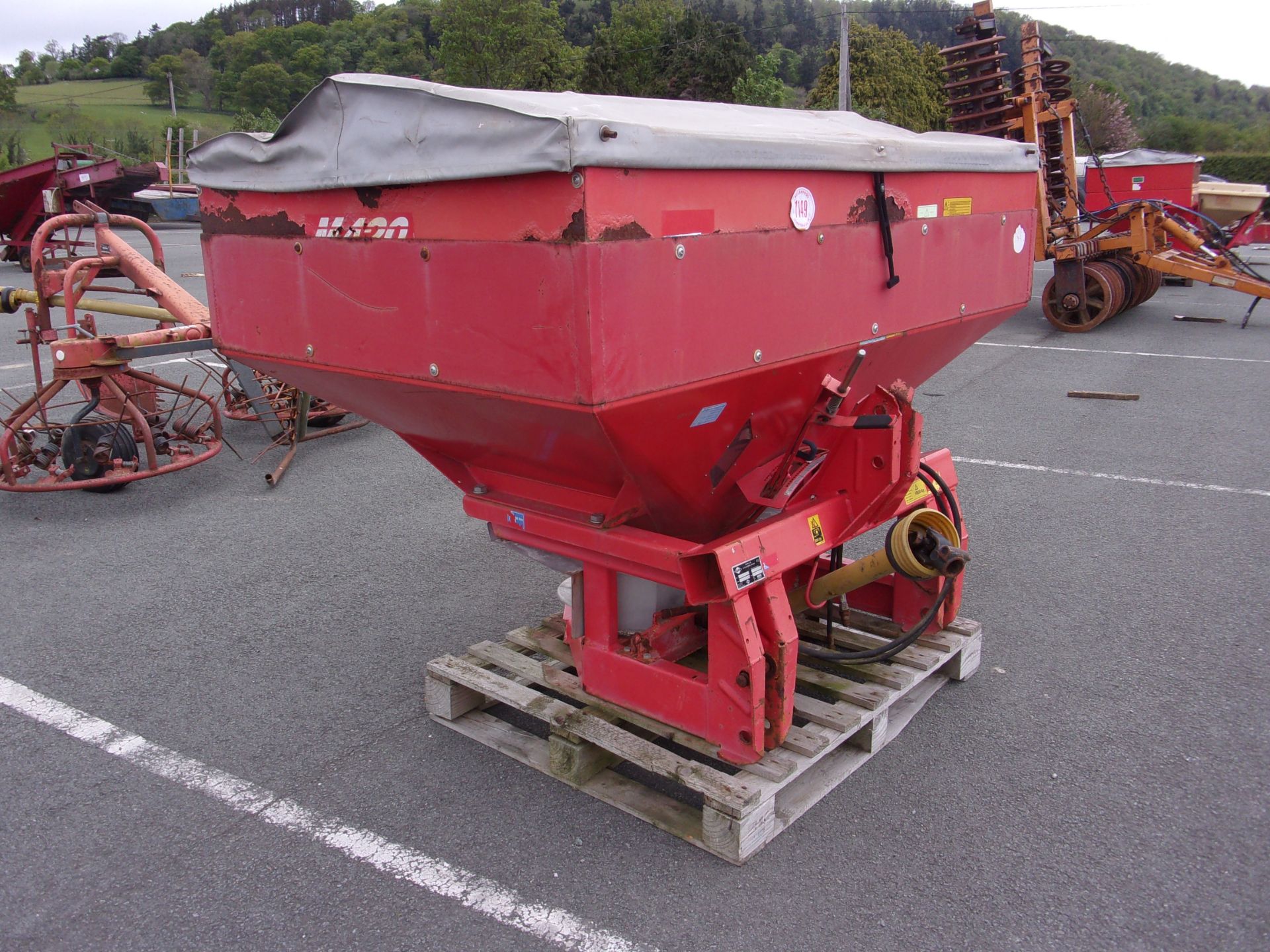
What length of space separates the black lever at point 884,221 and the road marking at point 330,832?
2222 millimetres

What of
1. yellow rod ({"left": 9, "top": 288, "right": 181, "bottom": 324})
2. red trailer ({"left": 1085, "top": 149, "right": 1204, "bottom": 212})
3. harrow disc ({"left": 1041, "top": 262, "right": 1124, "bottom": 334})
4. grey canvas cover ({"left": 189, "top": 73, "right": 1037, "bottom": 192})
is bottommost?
harrow disc ({"left": 1041, "top": 262, "right": 1124, "bottom": 334})

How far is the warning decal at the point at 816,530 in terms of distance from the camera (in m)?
3.24

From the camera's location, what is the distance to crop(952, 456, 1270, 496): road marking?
20.0ft

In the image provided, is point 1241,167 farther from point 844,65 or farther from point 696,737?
point 696,737

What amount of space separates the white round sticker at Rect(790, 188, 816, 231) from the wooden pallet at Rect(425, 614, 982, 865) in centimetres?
160

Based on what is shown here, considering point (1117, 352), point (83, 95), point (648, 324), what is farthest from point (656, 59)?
A: point (648, 324)

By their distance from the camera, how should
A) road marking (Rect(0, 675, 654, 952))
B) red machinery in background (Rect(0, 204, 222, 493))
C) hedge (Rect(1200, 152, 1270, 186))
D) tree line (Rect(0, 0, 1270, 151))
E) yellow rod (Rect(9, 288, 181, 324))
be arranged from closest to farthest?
road marking (Rect(0, 675, 654, 952)) < red machinery in background (Rect(0, 204, 222, 493)) < yellow rod (Rect(9, 288, 181, 324)) < hedge (Rect(1200, 152, 1270, 186)) < tree line (Rect(0, 0, 1270, 151))

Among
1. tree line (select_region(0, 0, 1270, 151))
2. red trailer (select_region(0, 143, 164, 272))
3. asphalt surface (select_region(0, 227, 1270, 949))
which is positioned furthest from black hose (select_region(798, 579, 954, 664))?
tree line (select_region(0, 0, 1270, 151))

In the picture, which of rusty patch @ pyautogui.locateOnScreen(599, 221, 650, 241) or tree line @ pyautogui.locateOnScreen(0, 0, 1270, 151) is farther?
tree line @ pyautogui.locateOnScreen(0, 0, 1270, 151)

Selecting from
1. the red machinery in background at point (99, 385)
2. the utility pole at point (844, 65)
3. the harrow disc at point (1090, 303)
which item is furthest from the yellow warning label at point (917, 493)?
the utility pole at point (844, 65)

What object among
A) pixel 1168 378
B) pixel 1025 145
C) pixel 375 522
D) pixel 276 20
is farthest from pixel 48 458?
pixel 276 20

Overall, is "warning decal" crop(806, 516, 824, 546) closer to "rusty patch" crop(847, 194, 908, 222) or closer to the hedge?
"rusty patch" crop(847, 194, 908, 222)

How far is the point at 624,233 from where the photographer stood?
2.29m

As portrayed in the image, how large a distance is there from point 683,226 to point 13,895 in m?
2.61
